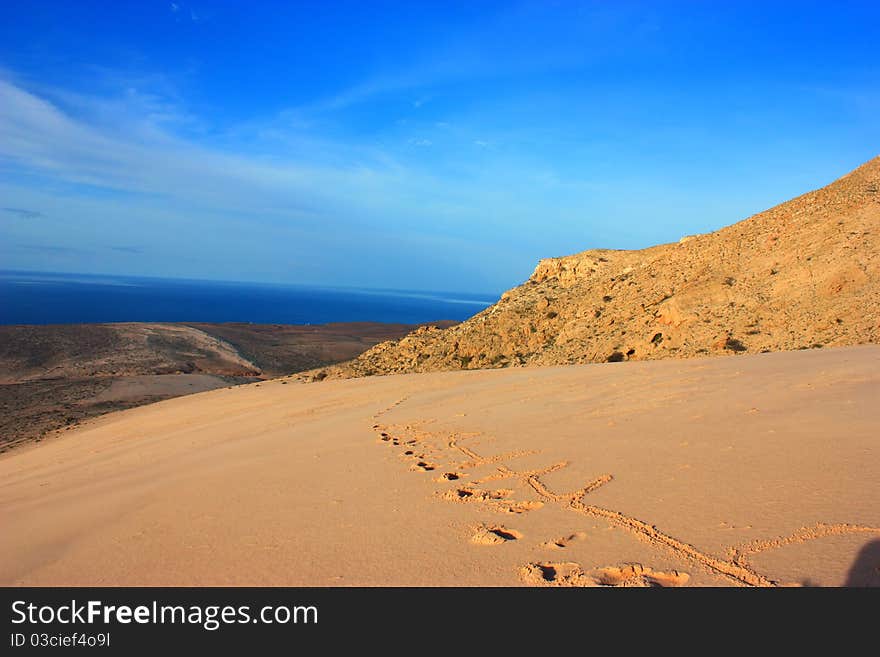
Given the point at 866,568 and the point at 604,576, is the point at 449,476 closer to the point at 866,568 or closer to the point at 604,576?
the point at 604,576

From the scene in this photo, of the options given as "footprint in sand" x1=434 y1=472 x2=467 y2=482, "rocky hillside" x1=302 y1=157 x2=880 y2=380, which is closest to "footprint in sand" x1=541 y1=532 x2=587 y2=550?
"footprint in sand" x1=434 y1=472 x2=467 y2=482

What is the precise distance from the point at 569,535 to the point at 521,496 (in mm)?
749

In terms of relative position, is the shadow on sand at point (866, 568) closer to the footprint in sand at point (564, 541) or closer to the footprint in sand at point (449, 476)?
the footprint in sand at point (564, 541)

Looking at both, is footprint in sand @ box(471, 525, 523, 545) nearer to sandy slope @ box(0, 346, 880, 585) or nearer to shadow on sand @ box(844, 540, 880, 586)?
sandy slope @ box(0, 346, 880, 585)

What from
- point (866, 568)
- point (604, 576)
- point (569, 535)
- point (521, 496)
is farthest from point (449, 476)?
point (866, 568)

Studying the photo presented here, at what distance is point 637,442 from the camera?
4609 millimetres

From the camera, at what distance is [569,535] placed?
3.04m

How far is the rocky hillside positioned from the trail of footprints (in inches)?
270

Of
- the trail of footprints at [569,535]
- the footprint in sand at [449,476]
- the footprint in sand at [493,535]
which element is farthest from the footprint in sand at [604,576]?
the footprint in sand at [449,476]

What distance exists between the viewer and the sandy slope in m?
2.73

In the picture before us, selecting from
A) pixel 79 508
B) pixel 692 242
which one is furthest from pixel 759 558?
pixel 692 242

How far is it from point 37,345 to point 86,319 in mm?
68853

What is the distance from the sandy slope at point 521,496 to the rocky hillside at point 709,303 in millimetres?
2843
